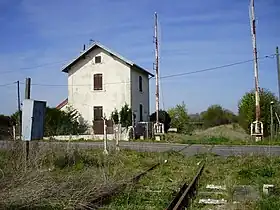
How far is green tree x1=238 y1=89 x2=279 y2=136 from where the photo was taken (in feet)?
123

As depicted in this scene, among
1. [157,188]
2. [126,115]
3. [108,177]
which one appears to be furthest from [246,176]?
[126,115]

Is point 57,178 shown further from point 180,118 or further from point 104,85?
point 180,118

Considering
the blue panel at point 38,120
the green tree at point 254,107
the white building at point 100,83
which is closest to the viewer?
the blue panel at point 38,120

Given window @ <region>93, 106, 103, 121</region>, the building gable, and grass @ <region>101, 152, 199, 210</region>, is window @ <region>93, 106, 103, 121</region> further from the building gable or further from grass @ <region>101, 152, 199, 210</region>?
grass @ <region>101, 152, 199, 210</region>

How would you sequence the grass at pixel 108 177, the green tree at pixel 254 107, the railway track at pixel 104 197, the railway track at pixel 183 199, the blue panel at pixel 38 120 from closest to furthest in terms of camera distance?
1. the railway track at pixel 104 197
2. the grass at pixel 108 177
3. the railway track at pixel 183 199
4. the blue panel at pixel 38 120
5. the green tree at pixel 254 107

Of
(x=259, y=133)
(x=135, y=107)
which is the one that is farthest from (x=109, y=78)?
(x=259, y=133)

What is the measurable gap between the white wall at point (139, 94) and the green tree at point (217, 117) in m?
17.7

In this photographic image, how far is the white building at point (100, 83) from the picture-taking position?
1560 inches

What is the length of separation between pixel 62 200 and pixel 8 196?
882 mm

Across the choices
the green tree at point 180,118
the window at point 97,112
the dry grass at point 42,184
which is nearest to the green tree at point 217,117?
the green tree at point 180,118

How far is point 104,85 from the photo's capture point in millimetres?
40312

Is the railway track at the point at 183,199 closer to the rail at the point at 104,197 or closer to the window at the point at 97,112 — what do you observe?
the rail at the point at 104,197

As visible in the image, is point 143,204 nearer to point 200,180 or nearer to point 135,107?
point 200,180

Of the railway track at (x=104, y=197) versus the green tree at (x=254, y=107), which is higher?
the green tree at (x=254, y=107)
